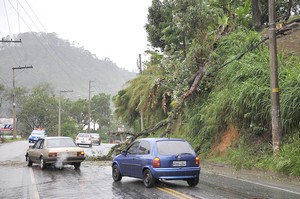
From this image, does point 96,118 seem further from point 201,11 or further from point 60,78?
point 60,78

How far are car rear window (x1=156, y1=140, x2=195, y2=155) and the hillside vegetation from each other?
3.23 metres

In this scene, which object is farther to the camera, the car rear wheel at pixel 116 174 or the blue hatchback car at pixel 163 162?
the car rear wheel at pixel 116 174

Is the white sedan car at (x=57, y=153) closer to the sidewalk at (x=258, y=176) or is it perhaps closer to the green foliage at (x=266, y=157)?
the sidewalk at (x=258, y=176)

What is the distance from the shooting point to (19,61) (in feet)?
579

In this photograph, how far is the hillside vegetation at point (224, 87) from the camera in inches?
581

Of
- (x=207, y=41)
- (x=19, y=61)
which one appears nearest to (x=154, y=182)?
(x=207, y=41)

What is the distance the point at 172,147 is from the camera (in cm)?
1127

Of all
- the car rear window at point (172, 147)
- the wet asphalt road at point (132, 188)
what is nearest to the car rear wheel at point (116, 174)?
the wet asphalt road at point (132, 188)

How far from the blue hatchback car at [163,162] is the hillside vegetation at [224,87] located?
3202 millimetres

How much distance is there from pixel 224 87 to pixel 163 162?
10.3m

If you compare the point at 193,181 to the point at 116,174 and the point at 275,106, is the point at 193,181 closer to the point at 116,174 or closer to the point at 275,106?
the point at 116,174

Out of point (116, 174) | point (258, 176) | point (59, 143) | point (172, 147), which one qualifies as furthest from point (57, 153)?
point (258, 176)

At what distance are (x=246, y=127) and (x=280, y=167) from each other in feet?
15.3

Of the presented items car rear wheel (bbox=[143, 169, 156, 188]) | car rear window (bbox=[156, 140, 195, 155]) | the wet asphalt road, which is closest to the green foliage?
the wet asphalt road
